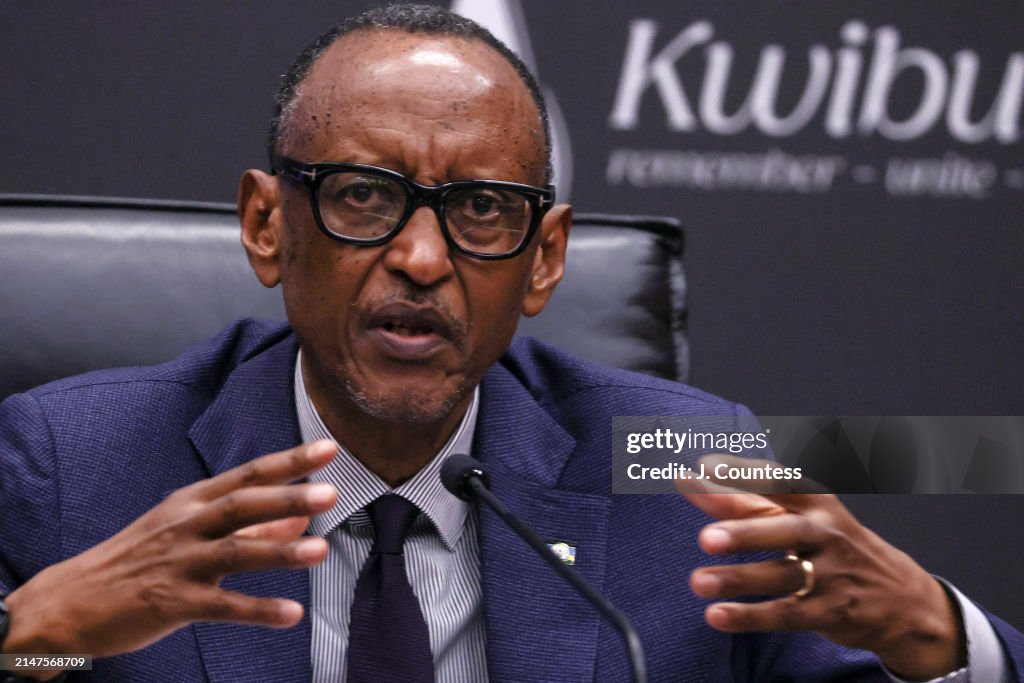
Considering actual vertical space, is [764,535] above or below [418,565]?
above

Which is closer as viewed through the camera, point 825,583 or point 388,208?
point 825,583

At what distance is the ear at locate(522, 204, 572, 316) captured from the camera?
1.69 metres

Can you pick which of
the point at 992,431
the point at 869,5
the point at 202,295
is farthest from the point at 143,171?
the point at 992,431

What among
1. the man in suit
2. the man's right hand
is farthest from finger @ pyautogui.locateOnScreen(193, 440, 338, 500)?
the man in suit

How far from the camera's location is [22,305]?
1673mm

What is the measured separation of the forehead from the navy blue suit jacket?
33cm

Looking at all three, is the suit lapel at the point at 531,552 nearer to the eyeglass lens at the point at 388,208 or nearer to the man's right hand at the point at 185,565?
the eyeglass lens at the point at 388,208

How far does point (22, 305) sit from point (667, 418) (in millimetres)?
850

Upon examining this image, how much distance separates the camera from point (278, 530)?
3.83 feet

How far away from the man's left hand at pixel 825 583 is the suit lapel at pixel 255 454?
1.55ft

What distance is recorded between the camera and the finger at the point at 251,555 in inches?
42.6

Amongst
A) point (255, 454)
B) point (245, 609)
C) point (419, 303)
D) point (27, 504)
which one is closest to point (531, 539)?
point (245, 609)

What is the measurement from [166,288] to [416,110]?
19.4 inches

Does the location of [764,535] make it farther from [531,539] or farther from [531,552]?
[531,552]
